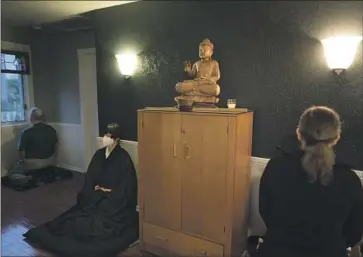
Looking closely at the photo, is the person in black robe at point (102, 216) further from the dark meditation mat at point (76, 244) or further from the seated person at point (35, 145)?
the seated person at point (35, 145)

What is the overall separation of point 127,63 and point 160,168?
2.30ft

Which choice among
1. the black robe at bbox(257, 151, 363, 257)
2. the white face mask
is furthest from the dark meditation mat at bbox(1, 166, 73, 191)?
the black robe at bbox(257, 151, 363, 257)

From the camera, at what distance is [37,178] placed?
242cm

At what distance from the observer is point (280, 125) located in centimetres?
126

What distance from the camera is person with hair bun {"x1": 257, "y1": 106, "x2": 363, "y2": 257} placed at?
77cm

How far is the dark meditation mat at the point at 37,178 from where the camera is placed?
7.32 ft

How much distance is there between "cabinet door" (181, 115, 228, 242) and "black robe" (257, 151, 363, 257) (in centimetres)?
37

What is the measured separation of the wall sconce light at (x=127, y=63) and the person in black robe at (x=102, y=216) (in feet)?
1.12

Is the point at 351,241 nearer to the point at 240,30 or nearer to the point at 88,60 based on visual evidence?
the point at 240,30

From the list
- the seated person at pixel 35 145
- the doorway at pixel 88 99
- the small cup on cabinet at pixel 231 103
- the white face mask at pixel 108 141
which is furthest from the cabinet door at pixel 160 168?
the seated person at pixel 35 145

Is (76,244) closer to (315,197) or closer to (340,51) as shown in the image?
(315,197)

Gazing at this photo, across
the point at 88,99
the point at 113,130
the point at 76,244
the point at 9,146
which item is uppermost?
the point at 88,99

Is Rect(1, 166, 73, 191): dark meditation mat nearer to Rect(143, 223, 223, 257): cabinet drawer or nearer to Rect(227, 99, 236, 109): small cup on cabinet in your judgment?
Rect(143, 223, 223, 257): cabinet drawer

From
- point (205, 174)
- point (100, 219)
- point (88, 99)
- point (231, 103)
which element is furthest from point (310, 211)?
point (88, 99)
